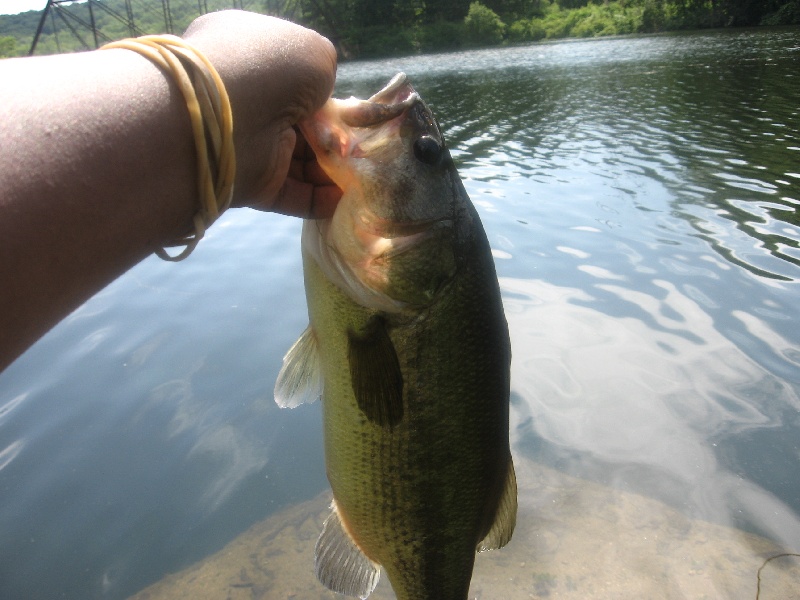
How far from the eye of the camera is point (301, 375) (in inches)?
84.4

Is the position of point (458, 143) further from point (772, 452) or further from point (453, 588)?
point (453, 588)

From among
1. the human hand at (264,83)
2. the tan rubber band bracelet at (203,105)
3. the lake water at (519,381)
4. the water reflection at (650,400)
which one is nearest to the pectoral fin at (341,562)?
the human hand at (264,83)

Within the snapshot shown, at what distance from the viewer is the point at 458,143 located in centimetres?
1714

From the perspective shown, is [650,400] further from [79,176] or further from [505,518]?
[79,176]

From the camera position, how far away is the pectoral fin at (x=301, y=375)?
2113mm

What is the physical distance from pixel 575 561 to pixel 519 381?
225 cm

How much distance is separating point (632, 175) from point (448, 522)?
11.6 meters

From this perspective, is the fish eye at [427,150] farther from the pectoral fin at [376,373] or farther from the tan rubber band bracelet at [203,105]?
the tan rubber band bracelet at [203,105]

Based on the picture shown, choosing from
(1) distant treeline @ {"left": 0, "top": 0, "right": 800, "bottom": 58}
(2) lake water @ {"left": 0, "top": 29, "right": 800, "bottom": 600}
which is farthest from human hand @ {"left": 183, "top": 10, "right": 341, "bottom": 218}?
(1) distant treeline @ {"left": 0, "top": 0, "right": 800, "bottom": 58}

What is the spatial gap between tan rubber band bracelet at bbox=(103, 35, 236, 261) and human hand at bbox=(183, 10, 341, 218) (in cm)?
10

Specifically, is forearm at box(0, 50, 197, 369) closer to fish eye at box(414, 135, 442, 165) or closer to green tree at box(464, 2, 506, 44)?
fish eye at box(414, 135, 442, 165)

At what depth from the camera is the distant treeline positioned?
5433cm

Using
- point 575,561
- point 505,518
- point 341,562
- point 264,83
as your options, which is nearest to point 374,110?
point 264,83

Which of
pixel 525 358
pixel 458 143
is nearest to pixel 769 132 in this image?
pixel 458 143
